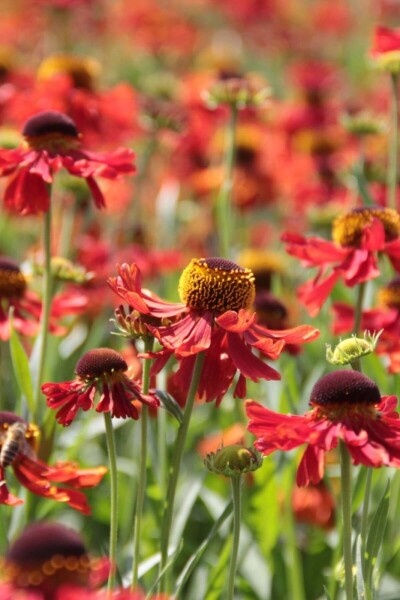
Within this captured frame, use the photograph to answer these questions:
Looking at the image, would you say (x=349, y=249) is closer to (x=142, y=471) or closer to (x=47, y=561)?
(x=142, y=471)

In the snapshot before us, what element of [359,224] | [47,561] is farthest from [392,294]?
[47,561]

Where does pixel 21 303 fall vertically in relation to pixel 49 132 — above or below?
below

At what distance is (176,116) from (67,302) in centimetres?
77

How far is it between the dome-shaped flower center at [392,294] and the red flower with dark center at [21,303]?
17.0 inches

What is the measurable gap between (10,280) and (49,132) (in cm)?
23

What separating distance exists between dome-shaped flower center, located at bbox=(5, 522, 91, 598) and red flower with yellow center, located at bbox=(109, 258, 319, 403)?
1.00 feet

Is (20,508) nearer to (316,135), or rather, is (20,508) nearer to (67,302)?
(67,302)

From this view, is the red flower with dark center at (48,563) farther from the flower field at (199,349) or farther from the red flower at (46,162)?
the red flower at (46,162)

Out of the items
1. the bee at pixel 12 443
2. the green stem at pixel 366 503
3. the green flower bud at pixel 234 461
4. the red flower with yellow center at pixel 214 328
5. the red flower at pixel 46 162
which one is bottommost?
the green stem at pixel 366 503

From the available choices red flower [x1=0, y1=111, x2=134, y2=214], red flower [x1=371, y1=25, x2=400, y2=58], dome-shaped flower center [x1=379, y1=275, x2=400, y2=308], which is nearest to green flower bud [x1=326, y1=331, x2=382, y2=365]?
red flower [x1=0, y1=111, x2=134, y2=214]

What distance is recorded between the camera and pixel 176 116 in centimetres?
221

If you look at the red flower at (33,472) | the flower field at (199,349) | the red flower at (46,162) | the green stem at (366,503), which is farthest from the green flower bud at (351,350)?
the red flower at (46,162)

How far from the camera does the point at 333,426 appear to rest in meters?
0.92

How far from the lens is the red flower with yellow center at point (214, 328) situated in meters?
1.03
